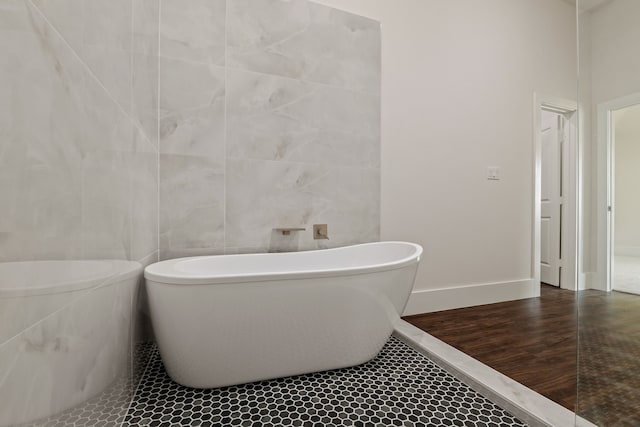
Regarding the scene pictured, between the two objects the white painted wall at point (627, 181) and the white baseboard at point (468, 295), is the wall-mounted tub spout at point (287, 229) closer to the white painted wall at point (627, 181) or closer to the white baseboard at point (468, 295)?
the white baseboard at point (468, 295)

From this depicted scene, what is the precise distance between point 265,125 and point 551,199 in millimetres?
3375

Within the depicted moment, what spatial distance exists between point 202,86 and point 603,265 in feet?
6.99

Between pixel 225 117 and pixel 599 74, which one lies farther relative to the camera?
pixel 225 117

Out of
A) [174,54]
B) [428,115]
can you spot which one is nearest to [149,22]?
[174,54]

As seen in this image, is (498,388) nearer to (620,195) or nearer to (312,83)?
(620,195)

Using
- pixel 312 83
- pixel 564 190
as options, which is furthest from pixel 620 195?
pixel 564 190

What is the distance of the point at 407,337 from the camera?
6.01 ft

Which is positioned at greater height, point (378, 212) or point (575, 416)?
point (378, 212)

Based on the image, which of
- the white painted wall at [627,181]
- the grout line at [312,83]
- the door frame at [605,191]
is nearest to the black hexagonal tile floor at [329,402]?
the door frame at [605,191]

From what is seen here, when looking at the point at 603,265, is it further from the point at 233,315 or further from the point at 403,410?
the point at 233,315

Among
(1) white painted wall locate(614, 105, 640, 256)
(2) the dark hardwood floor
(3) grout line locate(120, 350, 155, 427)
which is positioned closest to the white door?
(2) the dark hardwood floor

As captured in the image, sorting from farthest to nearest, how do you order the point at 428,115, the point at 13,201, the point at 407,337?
1. the point at 428,115
2. the point at 407,337
3. the point at 13,201

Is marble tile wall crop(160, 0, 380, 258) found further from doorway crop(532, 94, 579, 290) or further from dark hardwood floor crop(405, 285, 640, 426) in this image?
doorway crop(532, 94, 579, 290)

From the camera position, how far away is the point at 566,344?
72.1 inches
